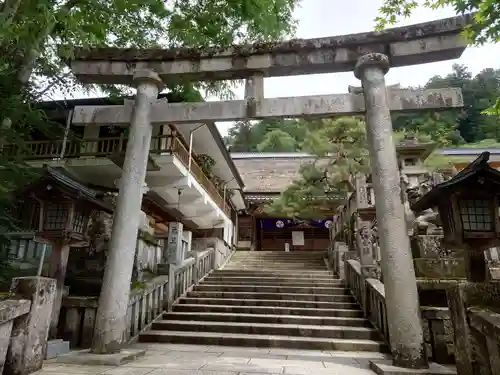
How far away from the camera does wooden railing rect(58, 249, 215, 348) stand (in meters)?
6.05

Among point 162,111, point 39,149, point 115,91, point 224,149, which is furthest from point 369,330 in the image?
point 39,149

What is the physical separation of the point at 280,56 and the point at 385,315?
5.35 m

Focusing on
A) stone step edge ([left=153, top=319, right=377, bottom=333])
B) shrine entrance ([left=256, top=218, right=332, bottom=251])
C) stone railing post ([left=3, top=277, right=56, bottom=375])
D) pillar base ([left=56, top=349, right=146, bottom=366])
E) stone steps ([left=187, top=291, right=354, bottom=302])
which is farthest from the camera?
shrine entrance ([left=256, top=218, right=332, bottom=251])

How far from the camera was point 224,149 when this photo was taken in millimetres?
14930

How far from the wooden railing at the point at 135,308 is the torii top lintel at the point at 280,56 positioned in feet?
14.5

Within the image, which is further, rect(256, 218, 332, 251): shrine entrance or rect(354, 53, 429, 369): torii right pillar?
rect(256, 218, 332, 251): shrine entrance

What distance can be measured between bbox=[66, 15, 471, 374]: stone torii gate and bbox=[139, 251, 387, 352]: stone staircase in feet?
6.50

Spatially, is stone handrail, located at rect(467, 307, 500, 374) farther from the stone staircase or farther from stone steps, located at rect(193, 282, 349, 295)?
stone steps, located at rect(193, 282, 349, 295)

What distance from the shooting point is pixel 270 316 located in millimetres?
7711

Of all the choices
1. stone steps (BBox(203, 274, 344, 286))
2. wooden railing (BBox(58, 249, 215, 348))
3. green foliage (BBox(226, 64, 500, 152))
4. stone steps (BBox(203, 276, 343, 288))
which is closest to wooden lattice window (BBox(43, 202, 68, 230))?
wooden railing (BBox(58, 249, 215, 348))

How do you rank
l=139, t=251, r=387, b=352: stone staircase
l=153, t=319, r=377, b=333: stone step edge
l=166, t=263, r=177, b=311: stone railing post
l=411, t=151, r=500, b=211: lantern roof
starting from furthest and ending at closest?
l=166, t=263, r=177, b=311: stone railing post → l=153, t=319, r=377, b=333: stone step edge → l=139, t=251, r=387, b=352: stone staircase → l=411, t=151, r=500, b=211: lantern roof

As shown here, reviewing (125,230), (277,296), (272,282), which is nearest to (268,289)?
(277,296)

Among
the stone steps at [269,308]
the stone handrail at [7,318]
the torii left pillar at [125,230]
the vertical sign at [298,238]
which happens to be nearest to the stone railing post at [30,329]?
the stone handrail at [7,318]

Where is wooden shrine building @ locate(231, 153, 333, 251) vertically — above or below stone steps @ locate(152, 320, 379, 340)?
above
